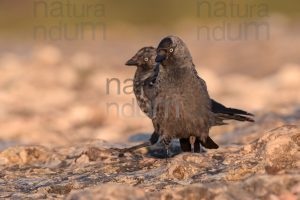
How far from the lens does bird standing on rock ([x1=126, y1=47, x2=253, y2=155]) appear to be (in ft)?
26.1

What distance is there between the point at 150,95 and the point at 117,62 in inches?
430

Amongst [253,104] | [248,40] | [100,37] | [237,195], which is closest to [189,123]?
[237,195]

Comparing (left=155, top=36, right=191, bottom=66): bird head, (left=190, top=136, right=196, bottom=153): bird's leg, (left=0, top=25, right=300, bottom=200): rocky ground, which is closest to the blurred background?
(left=0, top=25, right=300, bottom=200): rocky ground

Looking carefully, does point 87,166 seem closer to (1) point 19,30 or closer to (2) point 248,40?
(2) point 248,40

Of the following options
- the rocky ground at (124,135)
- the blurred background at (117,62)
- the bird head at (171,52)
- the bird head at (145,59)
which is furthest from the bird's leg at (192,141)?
the bird head at (145,59)

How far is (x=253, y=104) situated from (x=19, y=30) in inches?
712

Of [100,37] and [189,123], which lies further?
[100,37]

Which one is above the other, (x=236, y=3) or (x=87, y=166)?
(x=236, y=3)

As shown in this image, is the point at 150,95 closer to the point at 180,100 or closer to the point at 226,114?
the point at 226,114

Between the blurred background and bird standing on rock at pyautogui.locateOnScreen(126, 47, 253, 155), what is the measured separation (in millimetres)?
710

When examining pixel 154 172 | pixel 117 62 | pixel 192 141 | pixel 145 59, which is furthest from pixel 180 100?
pixel 117 62

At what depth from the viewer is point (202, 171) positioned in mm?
6348

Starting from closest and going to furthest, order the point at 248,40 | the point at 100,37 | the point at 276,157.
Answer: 1. the point at 276,157
2. the point at 248,40
3. the point at 100,37

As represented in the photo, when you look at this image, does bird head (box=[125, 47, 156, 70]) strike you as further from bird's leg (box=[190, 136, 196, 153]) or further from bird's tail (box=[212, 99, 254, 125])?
bird's leg (box=[190, 136, 196, 153])
